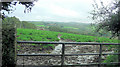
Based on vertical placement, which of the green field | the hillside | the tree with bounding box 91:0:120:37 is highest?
the tree with bounding box 91:0:120:37

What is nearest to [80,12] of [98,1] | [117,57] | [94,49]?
[98,1]

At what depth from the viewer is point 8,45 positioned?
1616 mm

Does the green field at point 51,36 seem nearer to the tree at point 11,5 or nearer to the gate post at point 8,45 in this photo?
the tree at point 11,5

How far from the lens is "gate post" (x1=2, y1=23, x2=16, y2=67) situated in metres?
1.58

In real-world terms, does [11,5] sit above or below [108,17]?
above

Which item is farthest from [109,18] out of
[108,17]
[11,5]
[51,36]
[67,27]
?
[11,5]

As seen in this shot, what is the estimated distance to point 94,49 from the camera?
2.62 meters

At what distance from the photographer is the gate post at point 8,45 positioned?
5.17ft

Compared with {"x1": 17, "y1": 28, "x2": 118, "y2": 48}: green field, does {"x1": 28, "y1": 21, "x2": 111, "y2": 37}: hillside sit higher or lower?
higher

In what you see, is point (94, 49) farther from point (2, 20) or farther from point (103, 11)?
point (2, 20)

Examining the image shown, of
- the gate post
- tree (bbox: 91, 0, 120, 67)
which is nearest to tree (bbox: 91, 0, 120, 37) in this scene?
tree (bbox: 91, 0, 120, 67)

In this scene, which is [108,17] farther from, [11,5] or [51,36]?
[11,5]

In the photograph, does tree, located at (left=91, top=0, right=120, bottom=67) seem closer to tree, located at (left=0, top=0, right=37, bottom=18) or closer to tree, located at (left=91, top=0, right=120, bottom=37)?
tree, located at (left=91, top=0, right=120, bottom=37)

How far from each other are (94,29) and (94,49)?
50 centimetres
